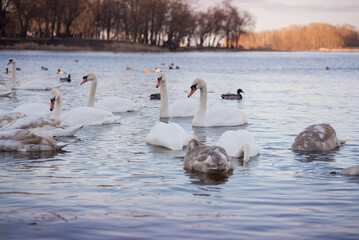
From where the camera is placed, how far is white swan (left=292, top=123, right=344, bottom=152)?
9930 mm

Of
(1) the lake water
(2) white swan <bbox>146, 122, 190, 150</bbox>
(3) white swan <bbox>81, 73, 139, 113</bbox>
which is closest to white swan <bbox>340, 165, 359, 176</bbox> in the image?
(1) the lake water

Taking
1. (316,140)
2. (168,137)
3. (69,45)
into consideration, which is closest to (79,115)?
(168,137)

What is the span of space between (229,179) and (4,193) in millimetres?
3078

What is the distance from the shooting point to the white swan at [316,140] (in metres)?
9.93

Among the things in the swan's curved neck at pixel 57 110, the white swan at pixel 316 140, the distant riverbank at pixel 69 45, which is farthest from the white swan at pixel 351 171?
the distant riverbank at pixel 69 45

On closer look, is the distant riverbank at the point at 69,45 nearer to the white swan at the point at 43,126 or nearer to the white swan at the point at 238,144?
the white swan at the point at 43,126

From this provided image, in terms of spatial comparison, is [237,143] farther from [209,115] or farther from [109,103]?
[109,103]

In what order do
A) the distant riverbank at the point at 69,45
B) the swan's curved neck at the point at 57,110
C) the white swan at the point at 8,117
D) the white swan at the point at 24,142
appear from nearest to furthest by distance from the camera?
the white swan at the point at 24,142
the white swan at the point at 8,117
the swan's curved neck at the point at 57,110
the distant riverbank at the point at 69,45

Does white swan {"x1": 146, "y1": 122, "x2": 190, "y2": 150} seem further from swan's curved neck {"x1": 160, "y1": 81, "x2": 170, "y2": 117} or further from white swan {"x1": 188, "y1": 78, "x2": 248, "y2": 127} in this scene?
swan's curved neck {"x1": 160, "y1": 81, "x2": 170, "y2": 117}

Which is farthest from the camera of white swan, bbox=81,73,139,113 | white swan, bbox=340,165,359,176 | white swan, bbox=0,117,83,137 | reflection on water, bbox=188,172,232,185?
white swan, bbox=81,73,139,113

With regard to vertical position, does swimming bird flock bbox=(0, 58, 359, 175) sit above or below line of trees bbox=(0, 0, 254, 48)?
below

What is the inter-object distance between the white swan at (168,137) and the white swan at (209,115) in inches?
95.8

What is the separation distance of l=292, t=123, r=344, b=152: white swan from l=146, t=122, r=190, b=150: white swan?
2.12m

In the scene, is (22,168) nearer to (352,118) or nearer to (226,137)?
(226,137)
